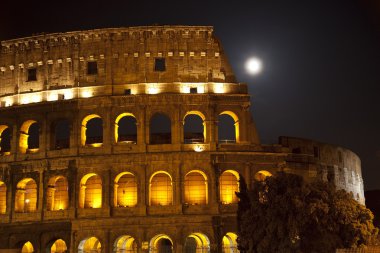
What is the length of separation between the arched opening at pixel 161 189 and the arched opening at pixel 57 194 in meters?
5.55

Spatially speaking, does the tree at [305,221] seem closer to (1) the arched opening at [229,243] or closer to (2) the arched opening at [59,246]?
(1) the arched opening at [229,243]

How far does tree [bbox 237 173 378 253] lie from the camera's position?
27234mm

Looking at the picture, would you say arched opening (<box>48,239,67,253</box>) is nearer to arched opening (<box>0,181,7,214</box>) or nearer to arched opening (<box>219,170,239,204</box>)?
arched opening (<box>0,181,7,214</box>)

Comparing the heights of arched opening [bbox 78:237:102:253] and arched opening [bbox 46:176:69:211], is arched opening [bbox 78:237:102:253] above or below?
below

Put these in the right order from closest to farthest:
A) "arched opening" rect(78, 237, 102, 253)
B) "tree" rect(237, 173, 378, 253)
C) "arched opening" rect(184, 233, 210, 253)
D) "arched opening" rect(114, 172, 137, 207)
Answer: "tree" rect(237, 173, 378, 253), "arched opening" rect(184, 233, 210, 253), "arched opening" rect(78, 237, 102, 253), "arched opening" rect(114, 172, 137, 207)

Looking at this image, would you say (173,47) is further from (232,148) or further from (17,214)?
(17,214)

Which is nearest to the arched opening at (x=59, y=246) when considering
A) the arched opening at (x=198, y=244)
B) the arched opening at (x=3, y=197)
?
the arched opening at (x=3, y=197)

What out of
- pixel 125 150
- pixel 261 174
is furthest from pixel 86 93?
pixel 261 174

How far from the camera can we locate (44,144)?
37.4 m

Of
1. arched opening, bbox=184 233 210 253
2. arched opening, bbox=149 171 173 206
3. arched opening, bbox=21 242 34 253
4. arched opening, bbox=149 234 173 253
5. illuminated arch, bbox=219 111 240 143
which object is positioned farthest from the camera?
illuminated arch, bbox=219 111 240 143

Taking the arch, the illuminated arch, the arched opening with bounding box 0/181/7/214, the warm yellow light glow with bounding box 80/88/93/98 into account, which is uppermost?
the warm yellow light glow with bounding box 80/88/93/98

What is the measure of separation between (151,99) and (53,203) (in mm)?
9171

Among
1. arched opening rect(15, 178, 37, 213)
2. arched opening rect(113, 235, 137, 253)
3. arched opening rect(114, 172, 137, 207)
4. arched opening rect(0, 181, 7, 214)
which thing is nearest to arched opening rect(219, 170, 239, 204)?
arched opening rect(114, 172, 137, 207)

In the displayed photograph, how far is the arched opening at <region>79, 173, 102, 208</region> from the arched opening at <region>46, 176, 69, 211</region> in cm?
131
